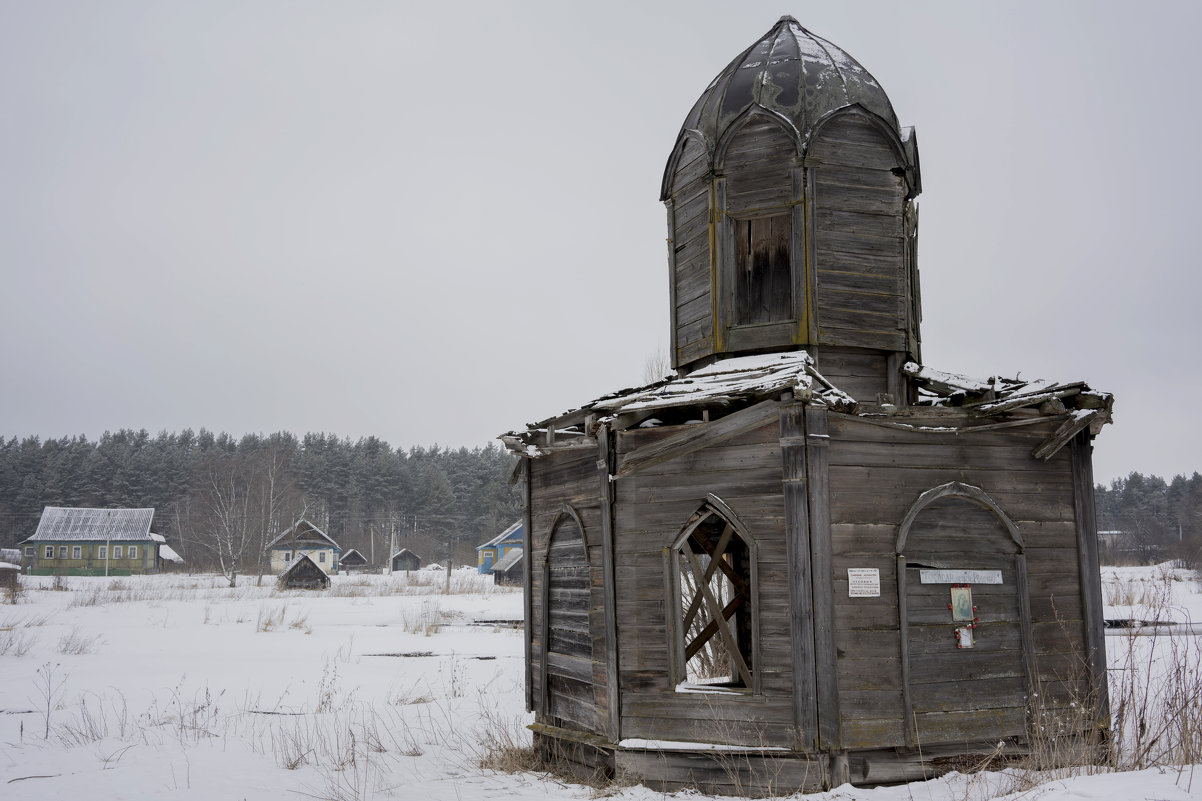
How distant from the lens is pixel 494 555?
68.2 m

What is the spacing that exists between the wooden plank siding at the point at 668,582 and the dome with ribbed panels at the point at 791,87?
153 inches

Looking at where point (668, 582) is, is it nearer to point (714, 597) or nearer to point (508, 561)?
point (714, 597)

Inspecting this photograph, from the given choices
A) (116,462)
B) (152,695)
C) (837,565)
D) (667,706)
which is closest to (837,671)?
(837,565)

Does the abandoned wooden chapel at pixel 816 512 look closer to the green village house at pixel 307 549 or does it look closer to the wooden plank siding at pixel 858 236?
the wooden plank siding at pixel 858 236

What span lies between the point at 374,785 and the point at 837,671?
488 cm

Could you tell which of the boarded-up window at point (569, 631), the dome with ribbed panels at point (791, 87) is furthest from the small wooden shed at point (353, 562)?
the dome with ribbed panels at point (791, 87)

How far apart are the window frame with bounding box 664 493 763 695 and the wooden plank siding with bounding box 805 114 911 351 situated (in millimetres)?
2584

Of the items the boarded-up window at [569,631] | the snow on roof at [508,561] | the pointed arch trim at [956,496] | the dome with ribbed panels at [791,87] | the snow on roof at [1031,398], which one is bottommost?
the snow on roof at [508,561]

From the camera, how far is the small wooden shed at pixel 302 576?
45656 mm

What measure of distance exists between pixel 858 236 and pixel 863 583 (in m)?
4.14

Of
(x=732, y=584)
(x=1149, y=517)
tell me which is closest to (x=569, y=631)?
(x=732, y=584)

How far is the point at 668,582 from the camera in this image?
847 centimetres

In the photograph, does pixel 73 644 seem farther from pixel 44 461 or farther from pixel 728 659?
pixel 44 461

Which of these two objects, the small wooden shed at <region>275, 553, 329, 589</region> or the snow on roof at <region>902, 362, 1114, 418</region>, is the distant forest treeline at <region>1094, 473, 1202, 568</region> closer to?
the small wooden shed at <region>275, 553, 329, 589</region>
